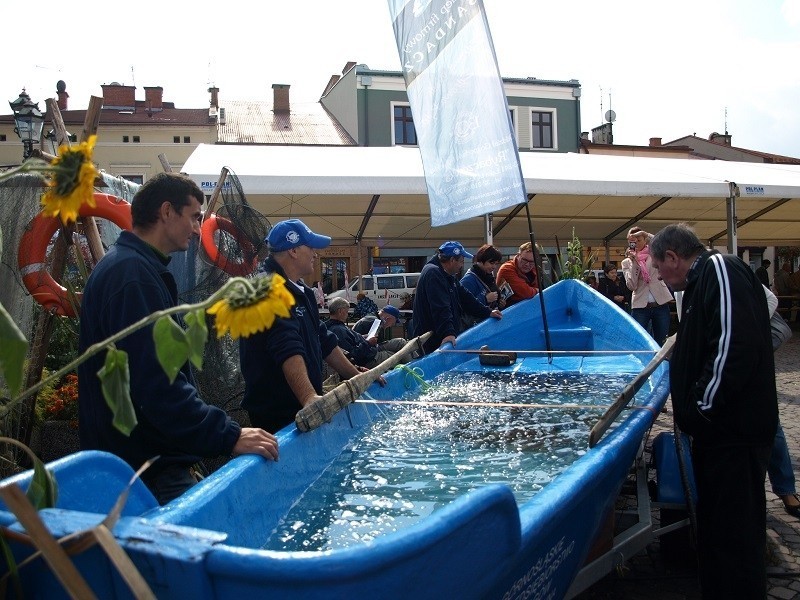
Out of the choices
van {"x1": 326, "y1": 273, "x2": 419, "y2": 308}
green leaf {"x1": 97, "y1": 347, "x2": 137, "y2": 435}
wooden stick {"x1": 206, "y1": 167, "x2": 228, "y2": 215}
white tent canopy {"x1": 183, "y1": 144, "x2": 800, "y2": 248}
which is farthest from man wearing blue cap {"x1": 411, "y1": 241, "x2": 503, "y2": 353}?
van {"x1": 326, "y1": 273, "x2": 419, "y2": 308}

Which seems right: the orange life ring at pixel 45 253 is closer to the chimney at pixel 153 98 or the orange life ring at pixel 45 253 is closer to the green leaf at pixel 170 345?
the green leaf at pixel 170 345

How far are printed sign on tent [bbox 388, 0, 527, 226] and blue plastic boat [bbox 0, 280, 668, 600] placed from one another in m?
2.38

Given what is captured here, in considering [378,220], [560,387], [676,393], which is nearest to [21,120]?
[560,387]

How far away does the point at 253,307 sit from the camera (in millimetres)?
1271

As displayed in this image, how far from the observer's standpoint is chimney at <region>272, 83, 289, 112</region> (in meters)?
31.1

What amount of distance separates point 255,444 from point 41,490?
40.4 inches

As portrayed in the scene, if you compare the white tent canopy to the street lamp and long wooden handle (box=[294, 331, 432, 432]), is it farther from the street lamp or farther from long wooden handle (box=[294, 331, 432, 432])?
long wooden handle (box=[294, 331, 432, 432])

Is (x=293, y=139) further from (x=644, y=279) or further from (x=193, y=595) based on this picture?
(x=193, y=595)

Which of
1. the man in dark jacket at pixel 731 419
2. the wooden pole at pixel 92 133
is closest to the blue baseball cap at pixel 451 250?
the wooden pole at pixel 92 133

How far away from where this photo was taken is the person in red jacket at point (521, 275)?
294 inches

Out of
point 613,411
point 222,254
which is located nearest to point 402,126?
point 222,254

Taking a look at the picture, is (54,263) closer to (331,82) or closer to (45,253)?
(45,253)

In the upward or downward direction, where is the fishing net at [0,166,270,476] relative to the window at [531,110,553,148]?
downward

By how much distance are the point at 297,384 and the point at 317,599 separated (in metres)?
1.78
